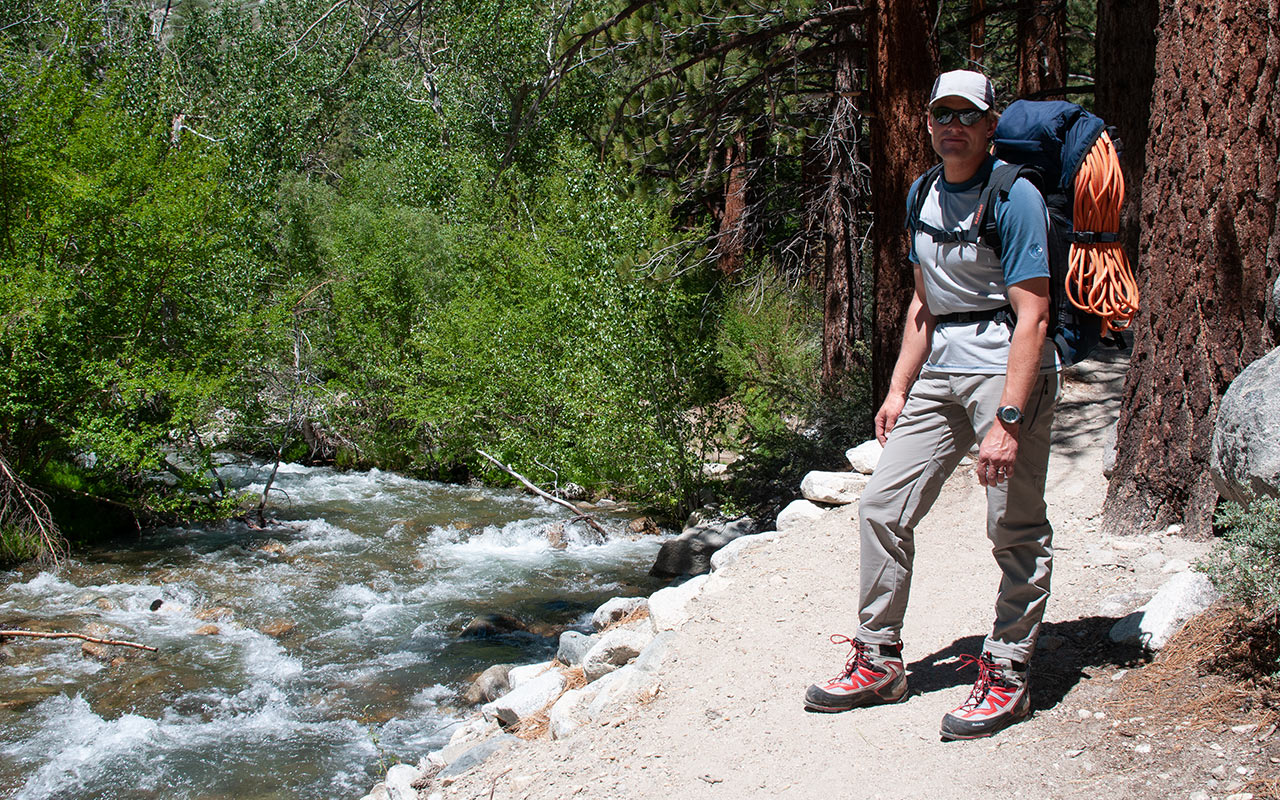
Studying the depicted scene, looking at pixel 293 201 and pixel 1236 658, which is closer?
pixel 1236 658

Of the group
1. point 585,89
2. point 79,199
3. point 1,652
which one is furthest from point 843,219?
point 585,89

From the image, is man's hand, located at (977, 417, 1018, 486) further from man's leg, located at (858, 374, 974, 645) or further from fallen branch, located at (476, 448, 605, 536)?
fallen branch, located at (476, 448, 605, 536)

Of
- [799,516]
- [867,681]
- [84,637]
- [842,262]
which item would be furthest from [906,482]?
[842,262]

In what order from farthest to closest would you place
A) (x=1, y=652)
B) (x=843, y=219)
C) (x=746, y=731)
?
(x=843, y=219) < (x=1, y=652) < (x=746, y=731)

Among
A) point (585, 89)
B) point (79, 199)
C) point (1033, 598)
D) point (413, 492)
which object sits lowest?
point (413, 492)

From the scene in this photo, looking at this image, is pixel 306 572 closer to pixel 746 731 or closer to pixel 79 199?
pixel 79 199

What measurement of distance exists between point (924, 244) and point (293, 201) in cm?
2122

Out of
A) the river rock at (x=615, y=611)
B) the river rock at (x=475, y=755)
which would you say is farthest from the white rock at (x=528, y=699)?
the river rock at (x=615, y=611)

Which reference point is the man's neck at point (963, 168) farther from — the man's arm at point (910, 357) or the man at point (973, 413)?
the man's arm at point (910, 357)

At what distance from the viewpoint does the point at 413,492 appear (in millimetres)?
15289

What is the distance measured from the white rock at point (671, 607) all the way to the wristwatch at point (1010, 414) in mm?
2538

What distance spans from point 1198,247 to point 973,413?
229cm

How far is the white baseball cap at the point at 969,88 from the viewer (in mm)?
3064

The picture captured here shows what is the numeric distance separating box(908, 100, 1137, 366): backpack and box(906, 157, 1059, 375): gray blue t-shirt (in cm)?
4
